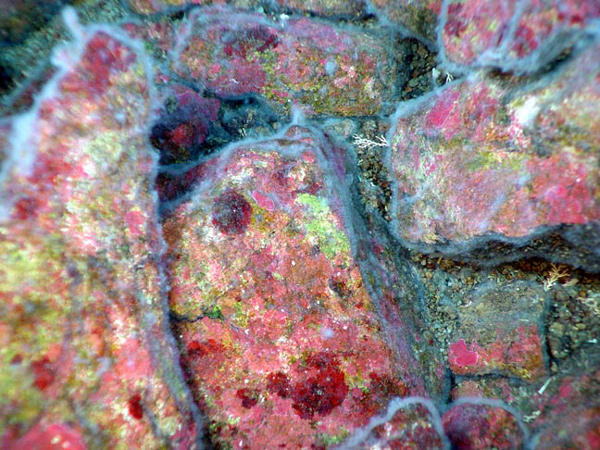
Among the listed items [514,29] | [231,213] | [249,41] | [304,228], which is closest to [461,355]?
[304,228]

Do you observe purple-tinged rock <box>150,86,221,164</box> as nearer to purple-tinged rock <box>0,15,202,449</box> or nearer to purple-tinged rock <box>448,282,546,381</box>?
purple-tinged rock <box>0,15,202,449</box>

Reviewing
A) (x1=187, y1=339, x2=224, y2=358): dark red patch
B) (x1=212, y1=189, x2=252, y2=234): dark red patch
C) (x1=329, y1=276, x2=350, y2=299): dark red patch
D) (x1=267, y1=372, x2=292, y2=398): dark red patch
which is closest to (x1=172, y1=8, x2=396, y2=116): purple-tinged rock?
(x1=212, y1=189, x2=252, y2=234): dark red patch

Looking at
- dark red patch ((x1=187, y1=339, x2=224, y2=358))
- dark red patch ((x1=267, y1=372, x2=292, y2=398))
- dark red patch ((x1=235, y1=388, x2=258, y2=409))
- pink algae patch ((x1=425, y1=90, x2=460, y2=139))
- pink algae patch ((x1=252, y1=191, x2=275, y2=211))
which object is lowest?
dark red patch ((x1=235, y1=388, x2=258, y2=409))

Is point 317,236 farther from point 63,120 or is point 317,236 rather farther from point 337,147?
point 63,120

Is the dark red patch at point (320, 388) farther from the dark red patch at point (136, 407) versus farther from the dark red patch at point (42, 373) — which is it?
the dark red patch at point (42, 373)

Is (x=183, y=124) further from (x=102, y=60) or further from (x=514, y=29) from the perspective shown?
(x=514, y=29)

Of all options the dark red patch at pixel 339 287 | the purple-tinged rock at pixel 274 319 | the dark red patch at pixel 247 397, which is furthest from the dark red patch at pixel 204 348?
the dark red patch at pixel 339 287

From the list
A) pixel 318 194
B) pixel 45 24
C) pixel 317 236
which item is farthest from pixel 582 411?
→ pixel 45 24
